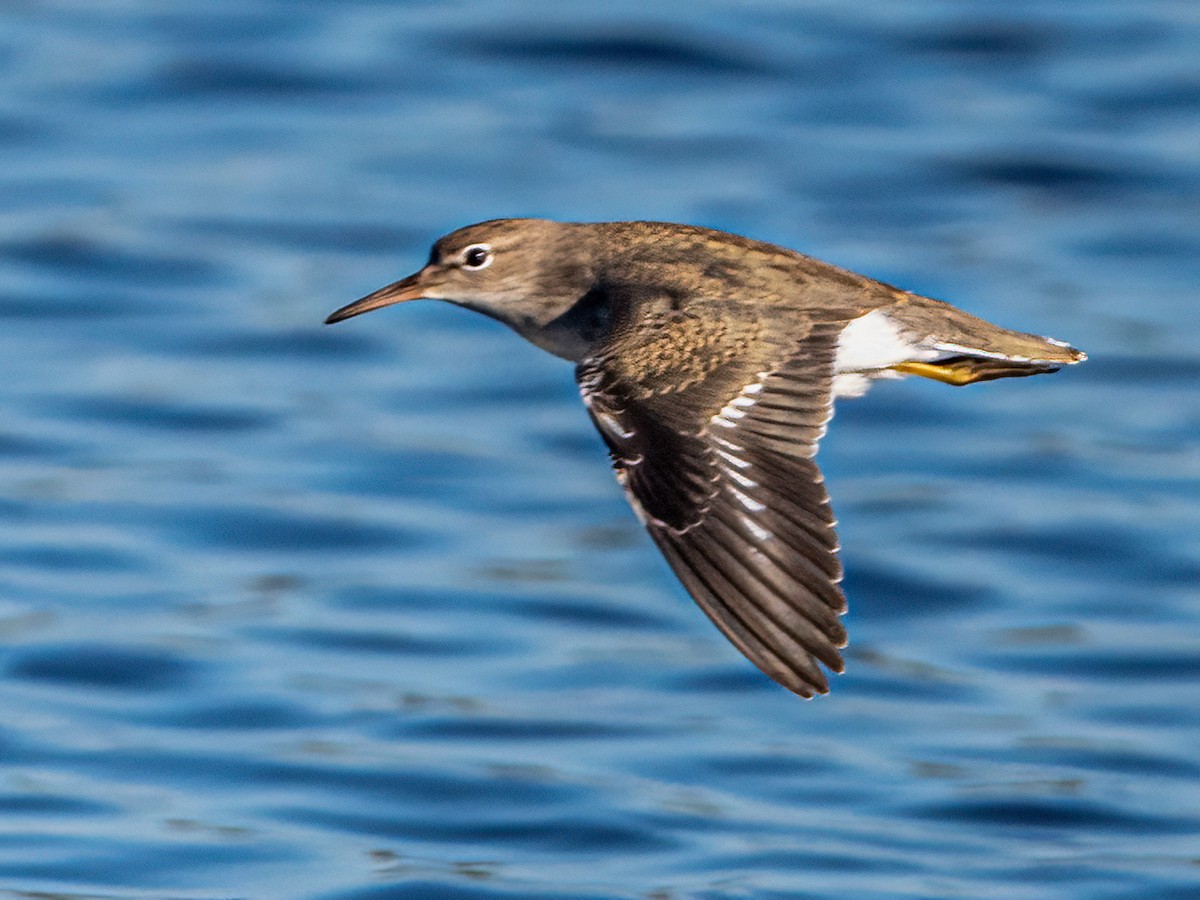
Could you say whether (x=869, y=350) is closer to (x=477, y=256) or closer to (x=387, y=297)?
(x=477, y=256)

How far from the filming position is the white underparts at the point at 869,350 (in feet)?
32.7

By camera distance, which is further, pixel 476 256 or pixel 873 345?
pixel 476 256

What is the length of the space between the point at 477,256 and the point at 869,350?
1.68m

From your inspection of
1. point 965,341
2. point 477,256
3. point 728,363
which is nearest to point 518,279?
point 477,256

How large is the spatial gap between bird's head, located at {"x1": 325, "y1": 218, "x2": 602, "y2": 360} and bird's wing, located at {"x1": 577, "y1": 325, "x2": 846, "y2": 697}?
3.59ft

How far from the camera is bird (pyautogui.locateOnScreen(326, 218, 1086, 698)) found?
8.78m

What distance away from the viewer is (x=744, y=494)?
904 cm

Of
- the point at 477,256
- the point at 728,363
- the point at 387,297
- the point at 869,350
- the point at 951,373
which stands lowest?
the point at 728,363

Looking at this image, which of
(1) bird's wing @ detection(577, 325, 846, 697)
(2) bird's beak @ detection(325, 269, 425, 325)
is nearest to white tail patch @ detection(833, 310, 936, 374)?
(1) bird's wing @ detection(577, 325, 846, 697)

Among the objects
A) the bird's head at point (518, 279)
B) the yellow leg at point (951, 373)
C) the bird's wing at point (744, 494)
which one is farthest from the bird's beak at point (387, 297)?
the yellow leg at point (951, 373)

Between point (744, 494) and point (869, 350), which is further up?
point (869, 350)

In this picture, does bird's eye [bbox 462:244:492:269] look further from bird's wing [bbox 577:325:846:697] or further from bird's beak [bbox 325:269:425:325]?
bird's wing [bbox 577:325:846:697]

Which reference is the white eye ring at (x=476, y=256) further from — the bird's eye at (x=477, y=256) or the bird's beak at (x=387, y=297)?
the bird's beak at (x=387, y=297)

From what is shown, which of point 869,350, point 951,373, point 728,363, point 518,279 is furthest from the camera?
point 951,373
